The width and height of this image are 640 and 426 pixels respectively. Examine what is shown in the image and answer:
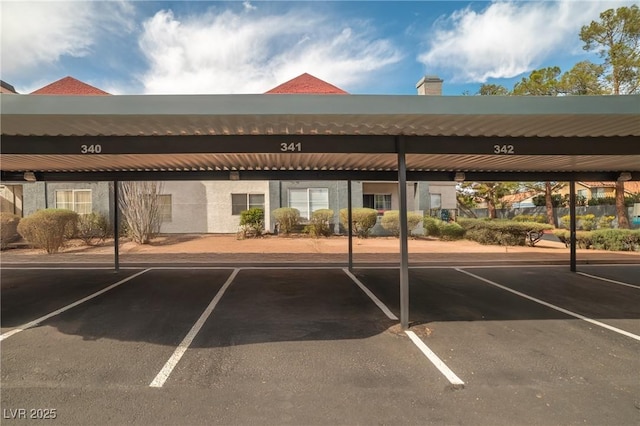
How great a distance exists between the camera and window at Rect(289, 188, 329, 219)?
1900 centimetres

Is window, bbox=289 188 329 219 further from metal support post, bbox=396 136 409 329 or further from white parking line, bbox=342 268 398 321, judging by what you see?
metal support post, bbox=396 136 409 329

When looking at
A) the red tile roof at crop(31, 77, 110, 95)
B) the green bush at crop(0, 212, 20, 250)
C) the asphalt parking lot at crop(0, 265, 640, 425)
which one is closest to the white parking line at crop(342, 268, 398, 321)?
the asphalt parking lot at crop(0, 265, 640, 425)

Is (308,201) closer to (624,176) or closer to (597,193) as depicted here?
(624,176)

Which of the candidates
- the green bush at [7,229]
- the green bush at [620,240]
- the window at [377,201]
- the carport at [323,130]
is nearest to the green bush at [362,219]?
the window at [377,201]

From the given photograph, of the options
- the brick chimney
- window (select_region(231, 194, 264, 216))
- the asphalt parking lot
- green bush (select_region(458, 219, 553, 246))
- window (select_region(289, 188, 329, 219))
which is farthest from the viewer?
window (select_region(231, 194, 264, 216))

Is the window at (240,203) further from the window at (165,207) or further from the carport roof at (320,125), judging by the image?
the carport roof at (320,125)

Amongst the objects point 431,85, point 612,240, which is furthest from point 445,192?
point 612,240

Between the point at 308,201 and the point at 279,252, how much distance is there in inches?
255

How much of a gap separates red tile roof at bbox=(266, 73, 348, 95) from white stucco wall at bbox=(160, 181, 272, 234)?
9932 mm

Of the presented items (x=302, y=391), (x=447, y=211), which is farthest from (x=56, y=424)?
(x=447, y=211)

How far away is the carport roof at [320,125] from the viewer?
3766mm

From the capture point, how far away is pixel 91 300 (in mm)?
6398

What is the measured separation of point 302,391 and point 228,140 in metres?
3.47

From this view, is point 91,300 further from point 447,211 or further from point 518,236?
point 447,211
